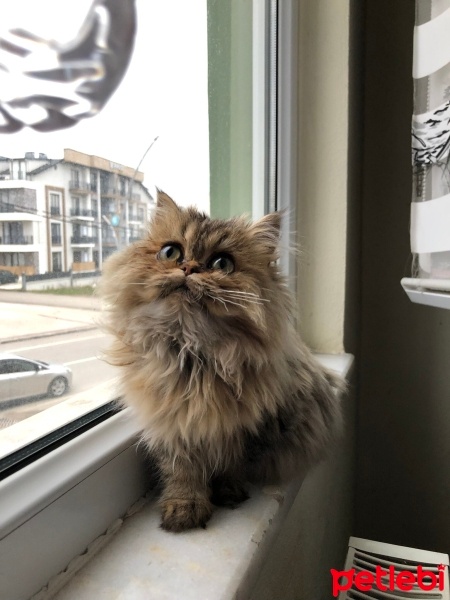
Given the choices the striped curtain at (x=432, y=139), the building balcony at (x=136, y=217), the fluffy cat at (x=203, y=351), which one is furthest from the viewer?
the striped curtain at (x=432, y=139)

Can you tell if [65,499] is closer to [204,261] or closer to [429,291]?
[204,261]

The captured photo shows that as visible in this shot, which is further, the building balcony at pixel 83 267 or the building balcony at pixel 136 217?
the building balcony at pixel 136 217

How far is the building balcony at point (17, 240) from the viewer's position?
51 centimetres

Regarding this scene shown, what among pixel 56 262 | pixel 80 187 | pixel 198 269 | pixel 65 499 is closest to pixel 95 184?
pixel 80 187

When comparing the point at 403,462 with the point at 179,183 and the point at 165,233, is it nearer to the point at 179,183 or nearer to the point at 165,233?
the point at 179,183

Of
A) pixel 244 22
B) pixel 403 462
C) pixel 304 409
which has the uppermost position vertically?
pixel 244 22

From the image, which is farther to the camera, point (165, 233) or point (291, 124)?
point (291, 124)

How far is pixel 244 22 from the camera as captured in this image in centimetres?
112

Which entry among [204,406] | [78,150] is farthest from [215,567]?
[78,150]

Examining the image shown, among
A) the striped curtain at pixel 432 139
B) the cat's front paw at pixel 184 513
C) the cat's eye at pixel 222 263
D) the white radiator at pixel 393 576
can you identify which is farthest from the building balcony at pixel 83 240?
the striped curtain at pixel 432 139

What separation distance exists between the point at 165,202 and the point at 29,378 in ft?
0.96

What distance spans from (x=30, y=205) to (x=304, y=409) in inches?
18.1

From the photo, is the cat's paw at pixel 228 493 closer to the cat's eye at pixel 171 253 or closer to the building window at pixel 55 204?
the cat's eye at pixel 171 253

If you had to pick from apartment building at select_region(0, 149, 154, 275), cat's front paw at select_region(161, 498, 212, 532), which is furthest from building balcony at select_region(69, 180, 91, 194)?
cat's front paw at select_region(161, 498, 212, 532)
